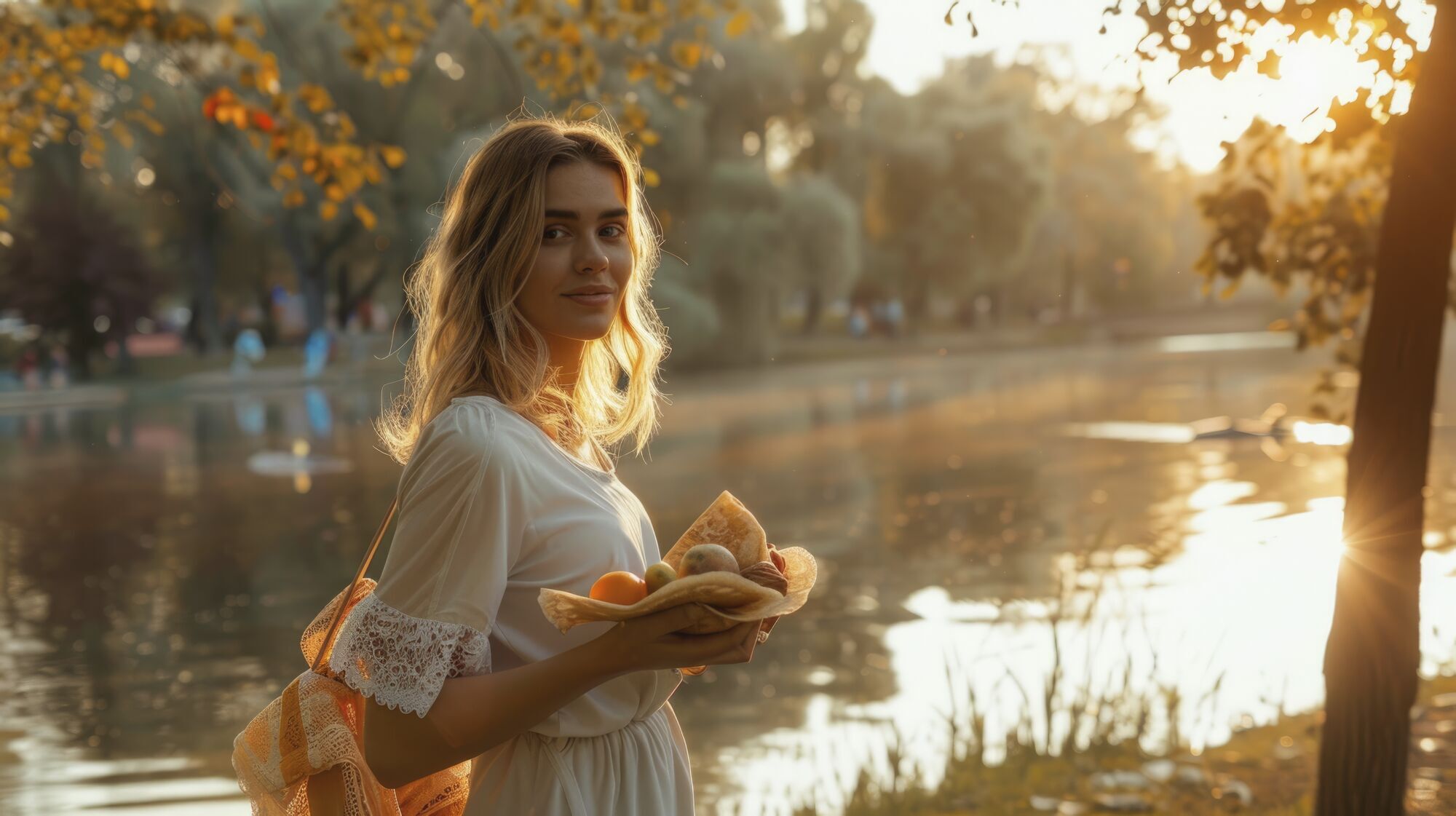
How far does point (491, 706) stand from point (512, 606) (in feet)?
0.53

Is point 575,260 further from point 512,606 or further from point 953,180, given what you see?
point 953,180

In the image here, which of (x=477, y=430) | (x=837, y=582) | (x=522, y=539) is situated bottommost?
(x=837, y=582)

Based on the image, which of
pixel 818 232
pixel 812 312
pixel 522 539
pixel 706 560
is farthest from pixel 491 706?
pixel 812 312

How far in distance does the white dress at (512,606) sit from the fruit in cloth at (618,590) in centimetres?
10

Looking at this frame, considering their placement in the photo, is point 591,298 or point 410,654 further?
point 591,298

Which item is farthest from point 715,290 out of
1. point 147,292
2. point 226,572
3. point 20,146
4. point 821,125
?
point 20,146

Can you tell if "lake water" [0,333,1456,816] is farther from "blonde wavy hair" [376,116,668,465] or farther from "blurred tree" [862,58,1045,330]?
"blurred tree" [862,58,1045,330]

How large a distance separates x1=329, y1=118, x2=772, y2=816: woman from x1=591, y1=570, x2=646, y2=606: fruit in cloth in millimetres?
43

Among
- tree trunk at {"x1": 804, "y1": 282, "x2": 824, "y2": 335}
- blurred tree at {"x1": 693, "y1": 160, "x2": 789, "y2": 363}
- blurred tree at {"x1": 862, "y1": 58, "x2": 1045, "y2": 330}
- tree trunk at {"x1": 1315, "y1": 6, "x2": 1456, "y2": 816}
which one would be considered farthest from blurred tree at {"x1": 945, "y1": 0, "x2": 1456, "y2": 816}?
tree trunk at {"x1": 804, "y1": 282, "x2": 824, "y2": 335}

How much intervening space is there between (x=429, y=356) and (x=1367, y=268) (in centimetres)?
419

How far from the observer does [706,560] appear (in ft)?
6.82

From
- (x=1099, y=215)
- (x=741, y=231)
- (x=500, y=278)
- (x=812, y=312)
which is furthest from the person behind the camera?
(x=1099, y=215)

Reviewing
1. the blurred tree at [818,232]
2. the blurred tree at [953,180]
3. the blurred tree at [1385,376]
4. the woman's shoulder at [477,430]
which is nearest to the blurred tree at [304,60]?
the blurred tree at [1385,376]

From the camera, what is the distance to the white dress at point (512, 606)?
6.52ft
